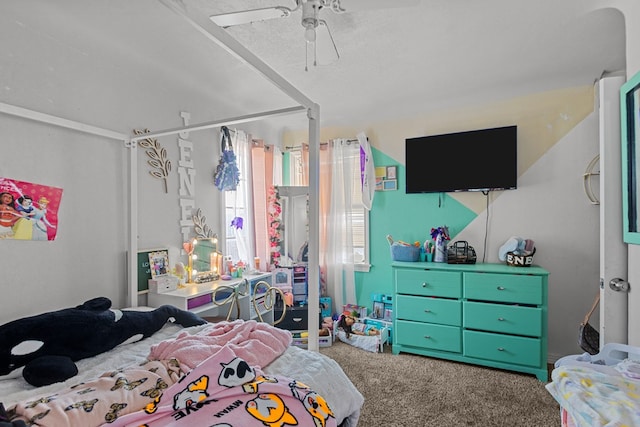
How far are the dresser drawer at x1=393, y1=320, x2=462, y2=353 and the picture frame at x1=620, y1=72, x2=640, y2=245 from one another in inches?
64.9

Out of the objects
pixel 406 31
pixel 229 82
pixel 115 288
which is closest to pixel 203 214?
pixel 115 288

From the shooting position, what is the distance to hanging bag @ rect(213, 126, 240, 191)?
125 inches

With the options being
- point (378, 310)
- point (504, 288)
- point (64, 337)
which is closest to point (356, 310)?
point (378, 310)

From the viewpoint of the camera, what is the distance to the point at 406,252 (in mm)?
3158

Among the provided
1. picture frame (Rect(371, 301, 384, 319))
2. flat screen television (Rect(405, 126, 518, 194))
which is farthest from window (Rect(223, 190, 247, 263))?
flat screen television (Rect(405, 126, 518, 194))

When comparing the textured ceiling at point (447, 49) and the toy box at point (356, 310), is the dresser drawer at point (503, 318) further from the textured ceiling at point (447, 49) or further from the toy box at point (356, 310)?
the textured ceiling at point (447, 49)

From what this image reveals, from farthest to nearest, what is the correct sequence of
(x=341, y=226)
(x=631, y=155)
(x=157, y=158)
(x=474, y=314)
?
(x=341, y=226), (x=474, y=314), (x=157, y=158), (x=631, y=155)

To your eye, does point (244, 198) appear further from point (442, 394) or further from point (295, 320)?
point (442, 394)

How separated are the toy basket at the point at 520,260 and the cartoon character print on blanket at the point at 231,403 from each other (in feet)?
7.65

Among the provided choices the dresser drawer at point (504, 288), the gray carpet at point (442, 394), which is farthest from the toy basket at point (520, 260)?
the gray carpet at point (442, 394)

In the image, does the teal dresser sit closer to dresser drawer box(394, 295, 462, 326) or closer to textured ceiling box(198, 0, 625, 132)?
dresser drawer box(394, 295, 462, 326)

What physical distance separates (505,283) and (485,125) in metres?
1.48

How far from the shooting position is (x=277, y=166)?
3.98 m

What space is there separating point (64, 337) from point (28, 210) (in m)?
0.80
